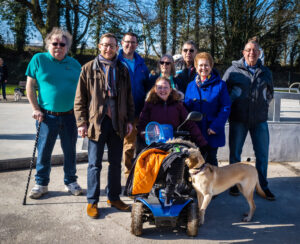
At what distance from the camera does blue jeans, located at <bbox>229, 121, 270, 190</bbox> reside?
161 inches

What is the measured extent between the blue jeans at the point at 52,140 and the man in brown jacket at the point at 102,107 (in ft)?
1.83

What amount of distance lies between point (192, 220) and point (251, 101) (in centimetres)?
192

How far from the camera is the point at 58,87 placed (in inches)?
144

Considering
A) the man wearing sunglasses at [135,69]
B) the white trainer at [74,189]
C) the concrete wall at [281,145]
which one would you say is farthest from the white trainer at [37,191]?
the concrete wall at [281,145]

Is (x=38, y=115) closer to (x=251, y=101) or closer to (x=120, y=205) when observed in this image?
(x=120, y=205)

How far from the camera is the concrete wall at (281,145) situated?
5.70 m

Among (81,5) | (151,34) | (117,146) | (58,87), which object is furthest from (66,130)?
(151,34)

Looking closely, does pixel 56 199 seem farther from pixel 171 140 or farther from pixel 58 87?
pixel 171 140

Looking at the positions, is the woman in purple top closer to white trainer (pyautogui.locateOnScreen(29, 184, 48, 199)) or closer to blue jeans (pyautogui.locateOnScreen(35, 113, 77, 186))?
blue jeans (pyautogui.locateOnScreen(35, 113, 77, 186))

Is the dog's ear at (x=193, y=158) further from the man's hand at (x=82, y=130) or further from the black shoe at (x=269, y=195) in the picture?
the black shoe at (x=269, y=195)

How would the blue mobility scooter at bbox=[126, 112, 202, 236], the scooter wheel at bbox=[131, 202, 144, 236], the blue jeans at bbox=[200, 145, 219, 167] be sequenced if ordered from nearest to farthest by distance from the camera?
1. the blue mobility scooter at bbox=[126, 112, 202, 236]
2. the scooter wheel at bbox=[131, 202, 144, 236]
3. the blue jeans at bbox=[200, 145, 219, 167]

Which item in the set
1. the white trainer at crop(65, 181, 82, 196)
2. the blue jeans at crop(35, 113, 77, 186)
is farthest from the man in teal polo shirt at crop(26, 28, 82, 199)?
the white trainer at crop(65, 181, 82, 196)

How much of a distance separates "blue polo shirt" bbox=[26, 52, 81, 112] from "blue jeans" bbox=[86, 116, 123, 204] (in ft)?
2.41

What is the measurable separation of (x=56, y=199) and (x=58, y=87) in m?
1.50
